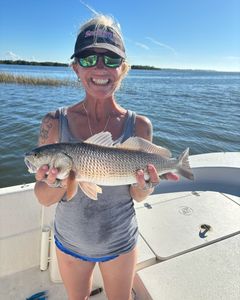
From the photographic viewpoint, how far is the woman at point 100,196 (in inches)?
80.7

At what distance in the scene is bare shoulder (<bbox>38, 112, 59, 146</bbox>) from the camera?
2.11 m

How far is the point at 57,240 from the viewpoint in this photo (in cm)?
219

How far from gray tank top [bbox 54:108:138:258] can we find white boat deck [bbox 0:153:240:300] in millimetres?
828

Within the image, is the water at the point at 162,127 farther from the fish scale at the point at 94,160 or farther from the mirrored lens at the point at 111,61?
the mirrored lens at the point at 111,61

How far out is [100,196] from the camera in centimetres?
209

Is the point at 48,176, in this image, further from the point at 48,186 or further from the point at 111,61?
the point at 111,61

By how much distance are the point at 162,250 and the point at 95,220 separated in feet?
4.18

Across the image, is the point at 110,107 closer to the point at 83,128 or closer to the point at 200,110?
the point at 83,128

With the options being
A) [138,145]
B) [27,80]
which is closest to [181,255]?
[138,145]

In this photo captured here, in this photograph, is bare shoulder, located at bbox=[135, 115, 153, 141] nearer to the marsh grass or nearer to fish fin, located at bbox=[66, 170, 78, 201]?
fish fin, located at bbox=[66, 170, 78, 201]

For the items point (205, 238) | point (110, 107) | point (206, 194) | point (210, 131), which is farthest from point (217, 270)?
point (210, 131)

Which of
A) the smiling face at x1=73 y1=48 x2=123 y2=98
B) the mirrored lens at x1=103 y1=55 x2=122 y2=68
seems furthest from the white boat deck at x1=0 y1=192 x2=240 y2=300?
the mirrored lens at x1=103 y1=55 x2=122 y2=68

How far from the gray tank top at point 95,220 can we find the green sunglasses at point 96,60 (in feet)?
1.38

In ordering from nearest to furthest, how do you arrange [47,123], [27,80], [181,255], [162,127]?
[47,123], [181,255], [162,127], [27,80]
